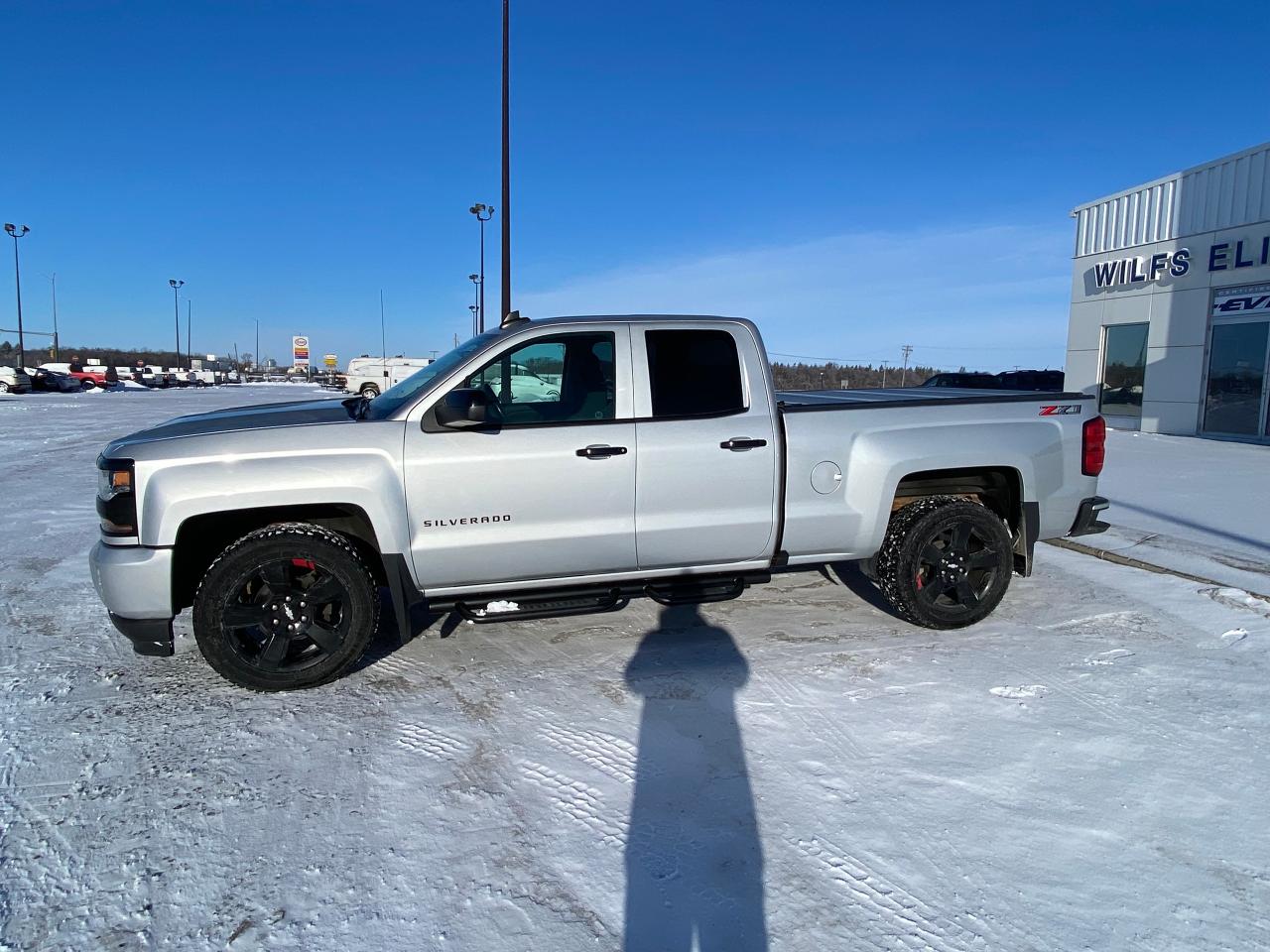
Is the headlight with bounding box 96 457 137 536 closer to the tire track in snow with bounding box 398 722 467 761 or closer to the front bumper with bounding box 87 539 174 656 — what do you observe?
the front bumper with bounding box 87 539 174 656

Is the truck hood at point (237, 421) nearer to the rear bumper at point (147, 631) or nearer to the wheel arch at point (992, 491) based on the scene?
the rear bumper at point (147, 631)

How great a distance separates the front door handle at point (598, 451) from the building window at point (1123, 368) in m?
20.7

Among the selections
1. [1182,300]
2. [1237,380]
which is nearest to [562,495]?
[1237,380]

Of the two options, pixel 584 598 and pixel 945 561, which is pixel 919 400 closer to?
pixel 945 561

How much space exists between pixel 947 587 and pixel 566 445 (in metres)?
2.59

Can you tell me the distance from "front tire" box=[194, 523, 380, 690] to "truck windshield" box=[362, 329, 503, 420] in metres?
0.74

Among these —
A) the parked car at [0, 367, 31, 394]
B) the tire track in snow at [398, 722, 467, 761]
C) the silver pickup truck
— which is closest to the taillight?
the silver pickup truck

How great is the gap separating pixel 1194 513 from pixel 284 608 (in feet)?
30.3

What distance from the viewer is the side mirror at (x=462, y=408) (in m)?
3.78

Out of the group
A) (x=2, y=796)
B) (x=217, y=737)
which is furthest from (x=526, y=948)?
(x=2, y=796)

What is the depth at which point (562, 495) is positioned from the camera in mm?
4051

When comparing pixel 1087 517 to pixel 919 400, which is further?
pixel 1087 517

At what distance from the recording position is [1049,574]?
601cm

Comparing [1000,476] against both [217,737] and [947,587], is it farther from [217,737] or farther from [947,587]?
[217,737]
